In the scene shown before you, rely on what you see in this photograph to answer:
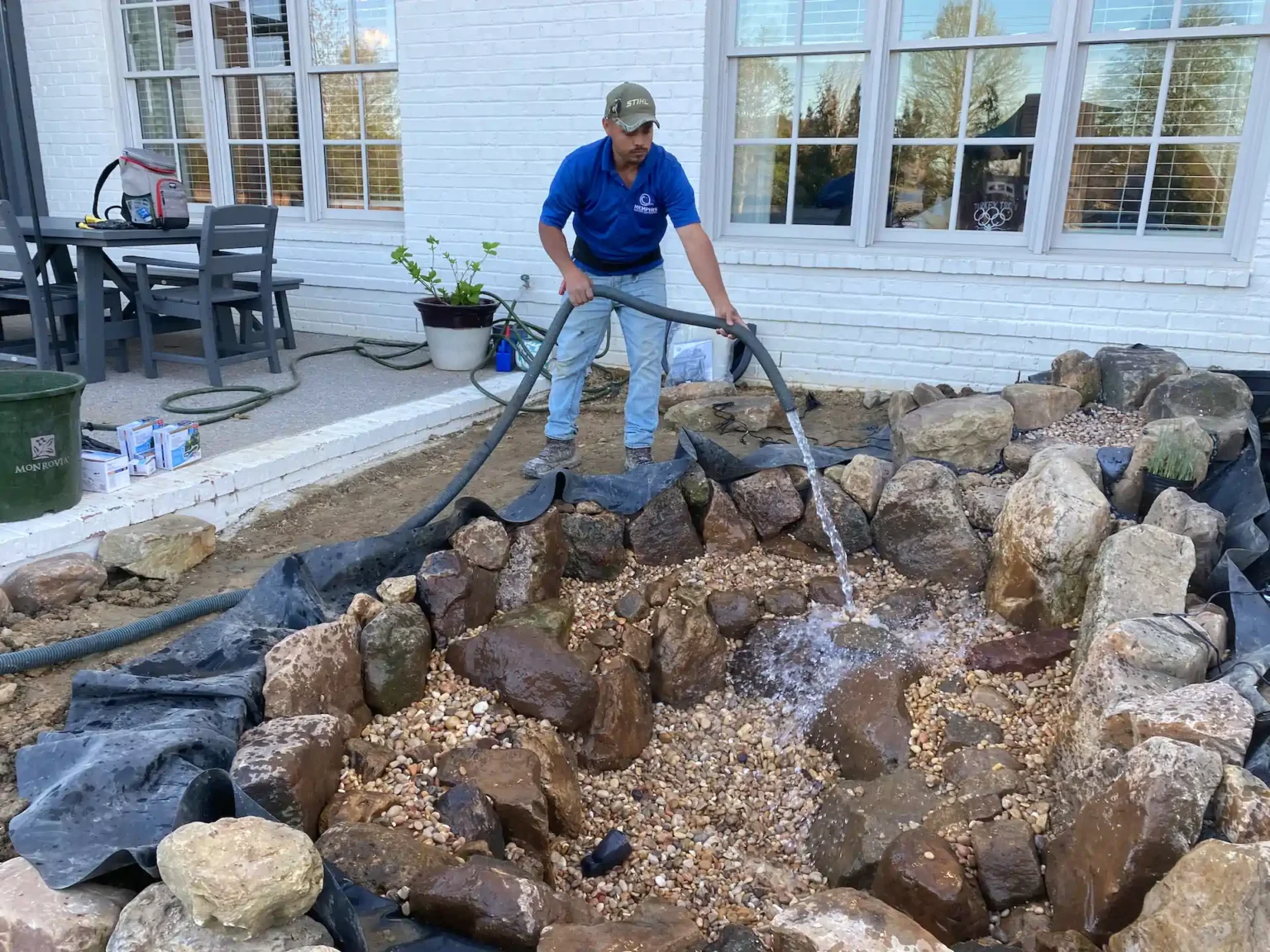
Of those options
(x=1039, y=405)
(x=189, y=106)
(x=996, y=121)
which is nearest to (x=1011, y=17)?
(x=996, y=121)

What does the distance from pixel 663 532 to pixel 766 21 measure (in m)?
3.05

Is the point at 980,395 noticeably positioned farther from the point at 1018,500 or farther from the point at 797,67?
the point at 797,67

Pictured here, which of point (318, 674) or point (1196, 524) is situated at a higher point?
point (1196, 524)

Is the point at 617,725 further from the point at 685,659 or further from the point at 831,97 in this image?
the point at 831,97

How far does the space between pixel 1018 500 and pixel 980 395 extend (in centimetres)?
117

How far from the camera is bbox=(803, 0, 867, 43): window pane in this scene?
185 inches

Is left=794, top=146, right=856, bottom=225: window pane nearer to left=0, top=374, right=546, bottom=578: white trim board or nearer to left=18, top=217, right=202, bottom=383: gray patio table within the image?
left=0, top=374, right=546, bottom=578: white trim board

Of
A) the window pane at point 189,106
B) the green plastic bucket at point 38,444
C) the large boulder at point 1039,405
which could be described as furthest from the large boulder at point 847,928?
the window pane at point 189,106

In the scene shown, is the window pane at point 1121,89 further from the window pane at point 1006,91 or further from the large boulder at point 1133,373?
the large boulder at point 1133,373

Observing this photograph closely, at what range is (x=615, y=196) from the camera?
3.37 m

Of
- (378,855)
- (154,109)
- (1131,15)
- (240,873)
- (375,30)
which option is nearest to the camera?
(240,873)

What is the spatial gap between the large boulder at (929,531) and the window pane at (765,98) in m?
2.53

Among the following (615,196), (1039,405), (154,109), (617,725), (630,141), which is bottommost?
(617,725)

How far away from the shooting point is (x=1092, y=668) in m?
2.21
